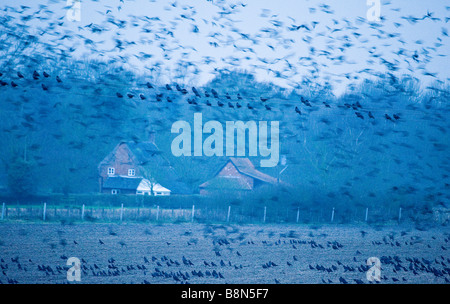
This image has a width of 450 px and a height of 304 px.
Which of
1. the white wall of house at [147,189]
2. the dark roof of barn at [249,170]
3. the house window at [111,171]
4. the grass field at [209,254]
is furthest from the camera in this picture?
the white wall of house at [147,189]

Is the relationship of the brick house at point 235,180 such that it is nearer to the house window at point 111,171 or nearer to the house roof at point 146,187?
the house roof at point 146,187

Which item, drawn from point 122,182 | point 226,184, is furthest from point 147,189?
point 226,184

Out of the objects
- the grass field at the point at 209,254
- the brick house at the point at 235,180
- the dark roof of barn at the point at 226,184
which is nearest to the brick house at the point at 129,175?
the dark roof of barn at the point at 226,184

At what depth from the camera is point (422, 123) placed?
38.7m

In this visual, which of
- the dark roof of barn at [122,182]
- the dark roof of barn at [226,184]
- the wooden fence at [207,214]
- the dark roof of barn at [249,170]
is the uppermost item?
the dark roof of barn at [249,170]

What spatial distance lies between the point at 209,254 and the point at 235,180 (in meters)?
22.9

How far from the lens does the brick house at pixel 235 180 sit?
4050cm

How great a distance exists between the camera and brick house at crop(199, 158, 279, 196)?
133ft

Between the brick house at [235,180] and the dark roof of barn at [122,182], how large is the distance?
5.71m

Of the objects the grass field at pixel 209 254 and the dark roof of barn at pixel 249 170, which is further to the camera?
the dark roof of barn at pixel 249 170

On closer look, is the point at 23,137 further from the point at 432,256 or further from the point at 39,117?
the point at 432,256

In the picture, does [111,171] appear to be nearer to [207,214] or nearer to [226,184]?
[226,184]

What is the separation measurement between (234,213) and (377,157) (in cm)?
1183
